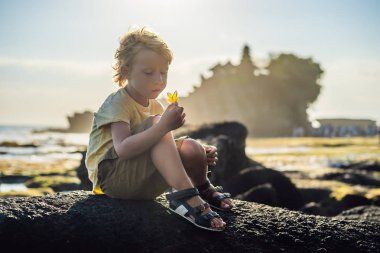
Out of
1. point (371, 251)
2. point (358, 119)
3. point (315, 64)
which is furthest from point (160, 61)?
point (358, 119)

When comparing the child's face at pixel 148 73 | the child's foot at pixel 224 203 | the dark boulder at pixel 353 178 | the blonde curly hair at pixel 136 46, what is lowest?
the dark boulder at pixel 353 178

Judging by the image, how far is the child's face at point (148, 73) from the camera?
337 centimetres

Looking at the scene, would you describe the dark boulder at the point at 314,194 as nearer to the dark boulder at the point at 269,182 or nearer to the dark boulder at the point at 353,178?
the dark boulder at the point at 269,182

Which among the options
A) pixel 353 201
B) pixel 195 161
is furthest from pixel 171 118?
pixel 353 201

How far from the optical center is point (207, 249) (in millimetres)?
3012

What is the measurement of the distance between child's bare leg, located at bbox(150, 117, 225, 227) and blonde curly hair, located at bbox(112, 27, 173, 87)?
2.26 feet

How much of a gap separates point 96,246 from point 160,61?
147 centimetres

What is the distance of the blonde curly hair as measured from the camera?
3.39 meters

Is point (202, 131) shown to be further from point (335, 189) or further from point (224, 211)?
point (224, 211)

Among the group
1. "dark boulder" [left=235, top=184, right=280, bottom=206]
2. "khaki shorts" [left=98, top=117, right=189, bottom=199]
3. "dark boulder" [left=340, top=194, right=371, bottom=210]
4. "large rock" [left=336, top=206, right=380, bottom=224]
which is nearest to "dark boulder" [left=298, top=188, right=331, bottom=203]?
"dark boulder" [left=340, top=194, right=371, bottom=210]

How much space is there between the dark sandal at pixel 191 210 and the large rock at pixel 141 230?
0.22ft

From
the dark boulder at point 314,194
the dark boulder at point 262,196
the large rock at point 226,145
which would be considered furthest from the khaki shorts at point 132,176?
the dark boulder at point 314,194

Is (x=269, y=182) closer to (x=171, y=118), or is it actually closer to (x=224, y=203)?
(x=224, y=203)

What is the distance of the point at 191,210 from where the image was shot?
3.17m
